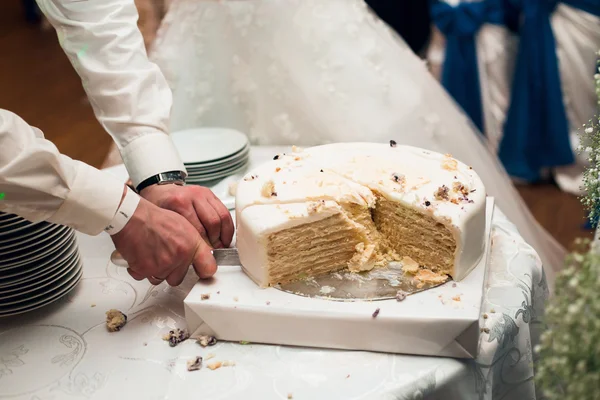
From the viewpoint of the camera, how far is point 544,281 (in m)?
1.71

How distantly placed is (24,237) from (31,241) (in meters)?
0.02

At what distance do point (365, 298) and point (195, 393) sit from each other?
41cm

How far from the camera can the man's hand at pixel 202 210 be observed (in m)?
1.68

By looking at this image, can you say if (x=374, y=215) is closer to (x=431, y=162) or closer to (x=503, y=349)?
(x=431, y=162)

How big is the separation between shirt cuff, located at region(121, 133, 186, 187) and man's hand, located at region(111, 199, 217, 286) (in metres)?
0.29

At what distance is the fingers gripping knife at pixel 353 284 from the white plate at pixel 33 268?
0.44 ft

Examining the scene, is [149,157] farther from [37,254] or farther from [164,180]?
[37,254]

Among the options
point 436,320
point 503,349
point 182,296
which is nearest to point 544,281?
point 503,349

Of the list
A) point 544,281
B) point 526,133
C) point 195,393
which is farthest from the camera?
point 526,133

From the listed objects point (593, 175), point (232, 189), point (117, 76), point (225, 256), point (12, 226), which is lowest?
point (232, 189)

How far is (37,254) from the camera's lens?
58.6 inches

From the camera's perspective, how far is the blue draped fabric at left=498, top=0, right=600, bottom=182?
387 centimetres


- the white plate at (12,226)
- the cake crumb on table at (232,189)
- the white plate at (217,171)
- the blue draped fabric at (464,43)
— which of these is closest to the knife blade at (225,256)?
the white plate at (12,226)

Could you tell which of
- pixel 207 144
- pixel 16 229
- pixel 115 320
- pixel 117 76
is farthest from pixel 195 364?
pixel 207 144
